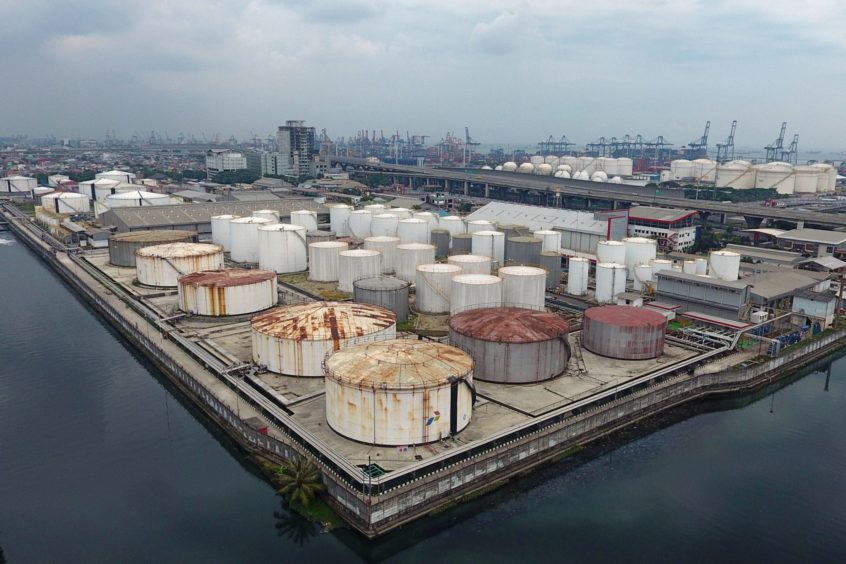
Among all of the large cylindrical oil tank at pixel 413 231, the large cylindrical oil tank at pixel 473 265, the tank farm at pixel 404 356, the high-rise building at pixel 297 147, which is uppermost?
the high-rise building at pixel 297 147

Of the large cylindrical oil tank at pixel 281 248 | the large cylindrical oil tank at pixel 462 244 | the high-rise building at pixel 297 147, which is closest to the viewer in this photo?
the large cylindrical oil tank at pixel 281 248

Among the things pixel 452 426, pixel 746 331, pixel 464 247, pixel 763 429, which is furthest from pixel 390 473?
pixel 464 247

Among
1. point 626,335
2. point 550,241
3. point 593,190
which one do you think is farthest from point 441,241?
point 593,190

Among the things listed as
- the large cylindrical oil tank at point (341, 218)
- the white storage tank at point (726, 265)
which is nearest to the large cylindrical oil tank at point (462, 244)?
the large cylindrical oil tank at point (341, 218)

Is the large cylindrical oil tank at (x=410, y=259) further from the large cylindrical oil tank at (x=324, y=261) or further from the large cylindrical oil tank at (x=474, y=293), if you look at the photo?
the large cylindrical oil tank at (x=474, y=293)

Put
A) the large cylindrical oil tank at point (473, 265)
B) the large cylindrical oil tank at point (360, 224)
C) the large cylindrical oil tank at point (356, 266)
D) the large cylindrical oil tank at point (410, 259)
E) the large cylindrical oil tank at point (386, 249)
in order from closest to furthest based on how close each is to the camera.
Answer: the large cylindrical oil tank at point (473, 265), the large cylindrical oil tank at point (356, 266), the large cylindrical oil tank at point (410, 259), the large cylindrical oil tank at point (386, 249), the large cylindrical oil tank at point (360, 224)

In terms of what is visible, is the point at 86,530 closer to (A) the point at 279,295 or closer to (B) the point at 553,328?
(B) the point at 553,328

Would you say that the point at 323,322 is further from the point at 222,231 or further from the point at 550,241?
the point at 222,231
